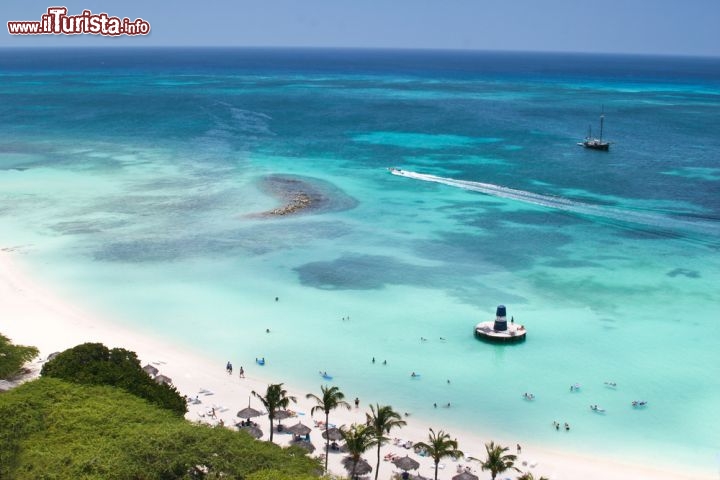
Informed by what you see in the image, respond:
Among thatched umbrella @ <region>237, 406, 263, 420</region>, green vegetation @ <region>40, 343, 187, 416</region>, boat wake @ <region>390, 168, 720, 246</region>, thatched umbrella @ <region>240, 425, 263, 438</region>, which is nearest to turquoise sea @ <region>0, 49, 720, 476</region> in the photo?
Result: boat wake @ <region>390, 168, 720, 246</region>

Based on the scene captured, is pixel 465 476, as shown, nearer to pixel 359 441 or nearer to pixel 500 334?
pixel 359 441

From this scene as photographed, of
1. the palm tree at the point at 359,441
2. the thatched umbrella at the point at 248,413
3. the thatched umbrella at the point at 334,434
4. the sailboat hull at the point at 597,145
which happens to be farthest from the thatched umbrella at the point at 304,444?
the sailboat hull at the point at 597,145

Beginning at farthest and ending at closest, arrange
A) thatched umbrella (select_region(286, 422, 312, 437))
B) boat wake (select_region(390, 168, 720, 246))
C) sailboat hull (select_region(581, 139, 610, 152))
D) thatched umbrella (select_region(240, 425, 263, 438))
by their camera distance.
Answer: sailboat hull (select_region(581, 139, 610, 152)) → boat wake (select_region(390, 168, 720, 246)) → thatched umbrella (select_region(240, 425, 263, 438)) → thatched umbrella (select_region(286, 422, 312, 437))

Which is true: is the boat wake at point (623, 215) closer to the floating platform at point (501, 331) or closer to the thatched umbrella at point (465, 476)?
the floating platform at point (501, 331)

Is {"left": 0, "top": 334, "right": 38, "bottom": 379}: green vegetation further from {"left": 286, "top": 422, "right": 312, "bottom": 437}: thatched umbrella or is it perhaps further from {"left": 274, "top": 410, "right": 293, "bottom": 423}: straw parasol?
{"left": 286, "top": 422, "right": 312, "bottom": 437}: thatched umbrella

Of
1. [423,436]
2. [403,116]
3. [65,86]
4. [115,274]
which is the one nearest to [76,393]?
[423,436]

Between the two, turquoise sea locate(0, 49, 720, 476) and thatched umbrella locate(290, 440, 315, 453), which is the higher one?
turquoise sea locate(0, 49, 720, 476)

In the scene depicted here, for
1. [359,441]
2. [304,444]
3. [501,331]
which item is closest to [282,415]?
[304,444]

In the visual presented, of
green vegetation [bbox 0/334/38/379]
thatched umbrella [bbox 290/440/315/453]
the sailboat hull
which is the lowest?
thatched umbrella [bbox 290/440/315/453]

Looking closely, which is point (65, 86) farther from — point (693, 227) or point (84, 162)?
point (693, 227)
